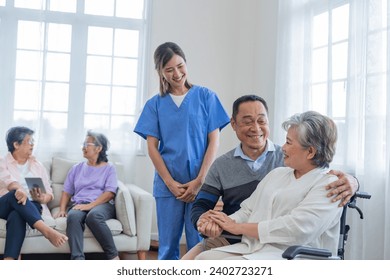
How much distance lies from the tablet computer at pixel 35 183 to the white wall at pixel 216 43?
1.06 m

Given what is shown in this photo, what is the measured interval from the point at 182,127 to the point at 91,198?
1.42m

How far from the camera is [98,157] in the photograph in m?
3.85

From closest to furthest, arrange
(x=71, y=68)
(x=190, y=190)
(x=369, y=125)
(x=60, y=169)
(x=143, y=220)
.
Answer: (x=190, y=190)
(x=369, y=125)
(x=143, y=220)
(x=60, y=169)
(x=71, y=68)

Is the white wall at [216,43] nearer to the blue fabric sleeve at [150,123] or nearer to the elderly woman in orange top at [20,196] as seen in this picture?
the elderly woman in orange top at [20,196]

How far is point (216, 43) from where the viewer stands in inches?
188

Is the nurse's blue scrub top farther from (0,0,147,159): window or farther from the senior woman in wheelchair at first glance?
(0,0,147,159): window

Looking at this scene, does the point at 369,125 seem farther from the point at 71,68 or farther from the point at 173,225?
the point at 71,68

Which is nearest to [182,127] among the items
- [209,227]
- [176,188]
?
[176,188]

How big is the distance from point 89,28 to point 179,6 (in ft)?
2.64

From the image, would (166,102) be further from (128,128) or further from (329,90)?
(128,128)

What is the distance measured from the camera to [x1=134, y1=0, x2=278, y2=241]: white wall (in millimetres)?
4605

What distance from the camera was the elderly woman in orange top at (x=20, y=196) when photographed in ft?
11.0

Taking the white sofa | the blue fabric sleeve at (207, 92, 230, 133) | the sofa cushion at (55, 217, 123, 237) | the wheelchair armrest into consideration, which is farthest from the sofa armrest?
the wheelchair armrest

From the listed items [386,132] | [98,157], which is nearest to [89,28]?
[98,157]
